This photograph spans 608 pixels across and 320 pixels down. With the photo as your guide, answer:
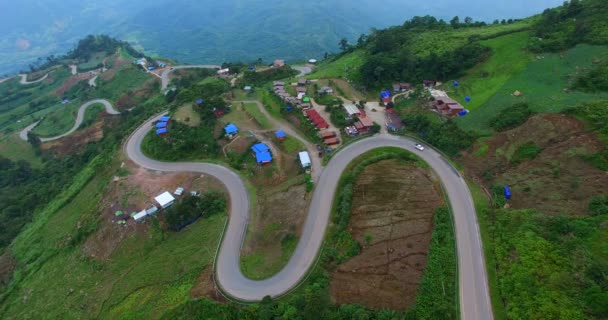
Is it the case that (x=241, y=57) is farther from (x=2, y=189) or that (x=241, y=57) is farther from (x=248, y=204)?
(x=248, y=204)

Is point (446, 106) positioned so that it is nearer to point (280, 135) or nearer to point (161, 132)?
point (280, 135)

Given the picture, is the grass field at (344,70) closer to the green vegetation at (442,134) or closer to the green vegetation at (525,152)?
the green vegetation at (442,134)

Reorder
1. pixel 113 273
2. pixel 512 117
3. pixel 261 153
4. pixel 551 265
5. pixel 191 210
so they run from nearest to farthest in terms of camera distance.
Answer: pixel 551 265 < pixel 113 273 < pixel 191 210 < pixel 512 117 < pixel 261 153

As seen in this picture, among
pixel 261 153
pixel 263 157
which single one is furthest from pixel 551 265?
pixel 261 153

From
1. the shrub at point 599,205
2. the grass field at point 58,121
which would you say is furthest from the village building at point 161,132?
the shrub at point 599,205

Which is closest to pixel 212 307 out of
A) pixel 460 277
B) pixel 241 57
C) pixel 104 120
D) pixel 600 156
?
pixel 460 277

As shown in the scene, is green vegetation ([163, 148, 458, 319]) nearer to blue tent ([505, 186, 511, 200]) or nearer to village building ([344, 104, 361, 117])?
blue tent ([505, 186, 511, 200])

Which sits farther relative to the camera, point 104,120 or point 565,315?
point 104,120
